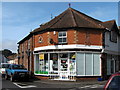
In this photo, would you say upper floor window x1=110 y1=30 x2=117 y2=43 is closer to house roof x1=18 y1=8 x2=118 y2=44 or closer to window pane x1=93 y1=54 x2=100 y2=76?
house roof x1=18 y1=8 x2=118 y2=44

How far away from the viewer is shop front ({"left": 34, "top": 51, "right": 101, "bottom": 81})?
1973cm

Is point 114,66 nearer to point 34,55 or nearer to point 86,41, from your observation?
point 86,41

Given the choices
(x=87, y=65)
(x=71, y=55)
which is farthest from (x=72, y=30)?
(x=87, y=65)

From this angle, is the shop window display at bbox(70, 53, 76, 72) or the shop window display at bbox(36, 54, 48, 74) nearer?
the shop window display at bbox(70, 53, 76, 72)

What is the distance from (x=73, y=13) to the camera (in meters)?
23.0

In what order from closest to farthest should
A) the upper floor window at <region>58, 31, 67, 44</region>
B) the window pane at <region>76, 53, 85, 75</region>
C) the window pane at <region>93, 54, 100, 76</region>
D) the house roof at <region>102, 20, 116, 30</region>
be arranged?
the window pane at <region>76, 53, 85, 75</region> → the window pane at <region>93, 54, 100, 76</region> → the upper floor window at <region>58, 31, 67, 44</region> → the house roof at <region>102, 20, 116, 30</region>

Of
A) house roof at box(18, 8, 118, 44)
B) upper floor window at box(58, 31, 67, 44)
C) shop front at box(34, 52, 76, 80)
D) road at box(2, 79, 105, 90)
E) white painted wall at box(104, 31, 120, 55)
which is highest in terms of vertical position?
house roof at box(18, 8, 118, 44)

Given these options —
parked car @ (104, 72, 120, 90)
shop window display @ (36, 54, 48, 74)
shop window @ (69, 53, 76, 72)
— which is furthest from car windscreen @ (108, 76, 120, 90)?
shop window display @ (36, 54, 48, 74)

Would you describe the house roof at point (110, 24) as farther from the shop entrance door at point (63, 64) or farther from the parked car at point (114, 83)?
the parked car at point (114, 83)

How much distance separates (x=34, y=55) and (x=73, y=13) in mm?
6997

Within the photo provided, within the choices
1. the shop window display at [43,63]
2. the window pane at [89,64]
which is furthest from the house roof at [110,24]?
the shop window display at [43,63]

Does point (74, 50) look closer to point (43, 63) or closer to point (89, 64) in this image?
point (89, 64)

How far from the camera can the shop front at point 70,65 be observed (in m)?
19.7

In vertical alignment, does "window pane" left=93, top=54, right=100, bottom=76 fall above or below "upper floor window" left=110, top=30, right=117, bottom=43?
below
